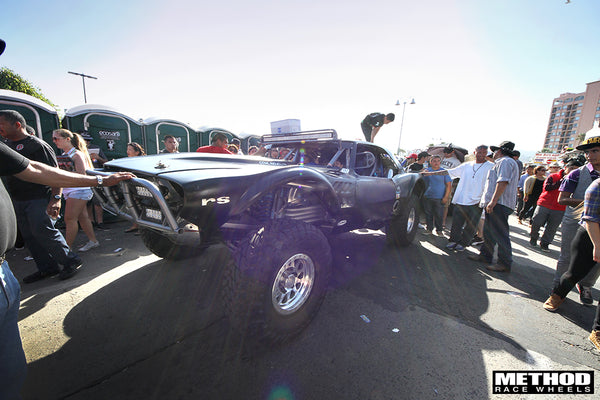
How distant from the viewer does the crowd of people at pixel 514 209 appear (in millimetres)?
2490

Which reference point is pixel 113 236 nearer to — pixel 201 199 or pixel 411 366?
pixel 201 199

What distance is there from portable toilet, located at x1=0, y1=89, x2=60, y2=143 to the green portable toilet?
2.36 metres

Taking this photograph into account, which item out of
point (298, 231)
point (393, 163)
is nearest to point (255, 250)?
point (298, 231)

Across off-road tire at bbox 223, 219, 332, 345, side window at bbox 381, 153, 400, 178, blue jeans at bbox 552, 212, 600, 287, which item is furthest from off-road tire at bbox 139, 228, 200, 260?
blue jeans at bbox 552, 212, 600, 287

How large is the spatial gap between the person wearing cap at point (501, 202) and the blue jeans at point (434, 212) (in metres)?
1.72

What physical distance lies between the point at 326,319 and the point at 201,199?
1652mm

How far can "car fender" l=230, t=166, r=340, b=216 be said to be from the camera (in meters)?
1.86

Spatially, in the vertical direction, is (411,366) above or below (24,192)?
below

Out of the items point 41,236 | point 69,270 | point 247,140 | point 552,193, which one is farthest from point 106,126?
point 552,193

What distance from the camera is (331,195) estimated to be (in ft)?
8.10

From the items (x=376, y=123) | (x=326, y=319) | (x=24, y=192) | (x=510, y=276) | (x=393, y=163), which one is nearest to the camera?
(x=326, y=319)

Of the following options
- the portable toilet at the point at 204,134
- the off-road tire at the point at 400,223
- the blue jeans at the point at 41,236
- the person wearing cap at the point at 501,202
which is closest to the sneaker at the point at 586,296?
the person wearing cap at the point at 501,202

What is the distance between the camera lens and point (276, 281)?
1.99 metres

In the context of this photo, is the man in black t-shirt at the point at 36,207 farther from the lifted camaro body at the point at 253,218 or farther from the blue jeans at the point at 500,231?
the blue jeans at the point at 500,231
